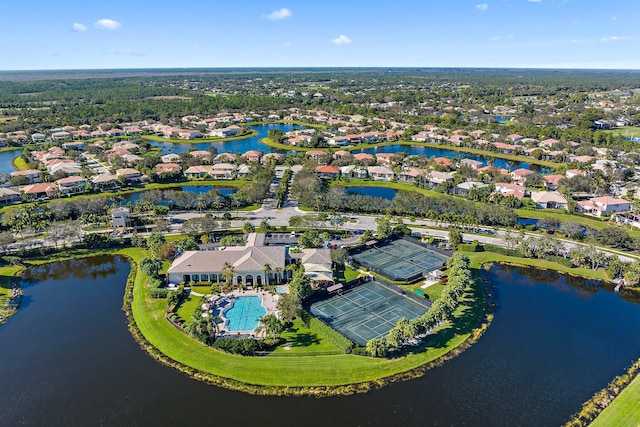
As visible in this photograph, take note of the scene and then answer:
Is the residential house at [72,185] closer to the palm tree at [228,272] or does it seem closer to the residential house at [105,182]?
the residential house at [105,182]

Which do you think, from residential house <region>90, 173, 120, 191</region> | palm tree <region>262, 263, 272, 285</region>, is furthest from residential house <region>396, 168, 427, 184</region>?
residential house <region>90, 173, 120, 191</region>

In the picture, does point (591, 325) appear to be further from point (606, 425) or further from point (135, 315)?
point (135, 315)

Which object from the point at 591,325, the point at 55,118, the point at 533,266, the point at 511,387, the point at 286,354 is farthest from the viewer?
the point at 55,118

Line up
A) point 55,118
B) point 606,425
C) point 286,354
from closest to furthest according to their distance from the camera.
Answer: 1. point 606,425
2. point 286,354
3. point 55,118

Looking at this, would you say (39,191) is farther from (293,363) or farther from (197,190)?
(293,363)

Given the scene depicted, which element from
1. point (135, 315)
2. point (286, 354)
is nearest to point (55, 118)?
point (135, 315)

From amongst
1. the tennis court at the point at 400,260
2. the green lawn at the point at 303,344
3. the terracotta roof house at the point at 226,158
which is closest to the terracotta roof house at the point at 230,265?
the green lawn at the point at 303,344
